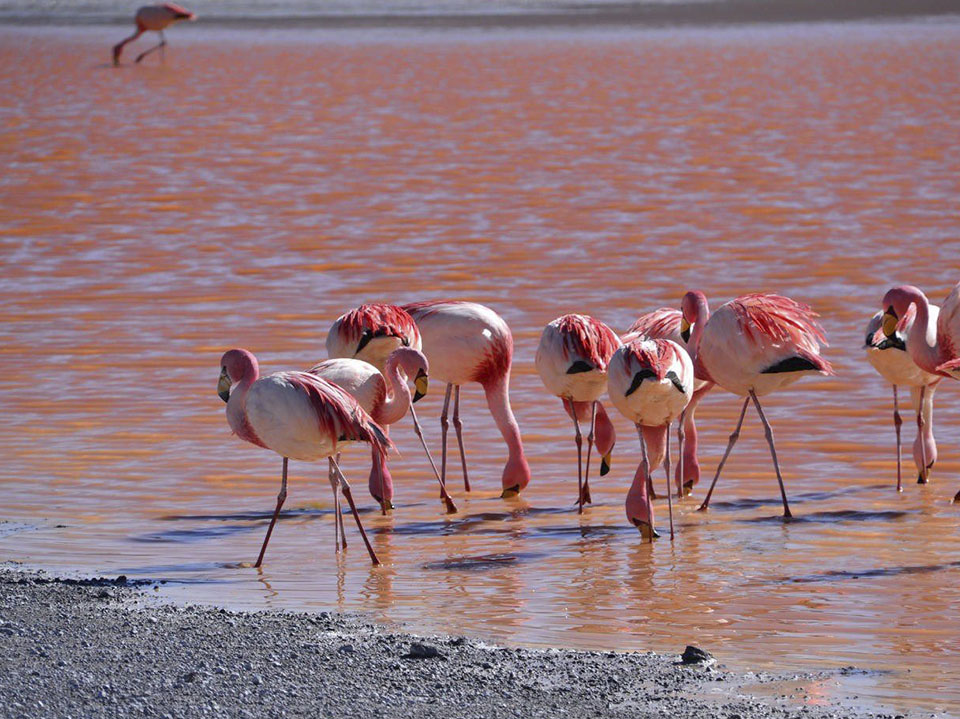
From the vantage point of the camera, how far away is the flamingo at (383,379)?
19.7 ft

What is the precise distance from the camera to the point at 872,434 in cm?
738

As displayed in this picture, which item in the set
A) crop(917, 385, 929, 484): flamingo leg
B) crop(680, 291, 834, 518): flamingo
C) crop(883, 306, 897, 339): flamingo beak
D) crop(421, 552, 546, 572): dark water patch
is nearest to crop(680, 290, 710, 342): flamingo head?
crop(680, 291, 834, 518): flamingo

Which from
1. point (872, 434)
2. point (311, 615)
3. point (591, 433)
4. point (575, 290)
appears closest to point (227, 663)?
point (311, 615)

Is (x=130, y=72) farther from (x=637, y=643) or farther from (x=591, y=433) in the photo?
(x=637, y=643)

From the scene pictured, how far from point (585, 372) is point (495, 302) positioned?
395cm

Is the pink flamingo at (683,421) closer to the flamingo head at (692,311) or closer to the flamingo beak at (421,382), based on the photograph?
the flamingo head at (692,311)

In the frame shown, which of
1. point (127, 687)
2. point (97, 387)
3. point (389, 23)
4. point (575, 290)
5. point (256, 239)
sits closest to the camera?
point (127, 687)

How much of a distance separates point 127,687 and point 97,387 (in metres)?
4.36

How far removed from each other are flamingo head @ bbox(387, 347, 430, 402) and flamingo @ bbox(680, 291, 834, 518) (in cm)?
106

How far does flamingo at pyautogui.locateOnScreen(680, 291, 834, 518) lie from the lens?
6.17 m

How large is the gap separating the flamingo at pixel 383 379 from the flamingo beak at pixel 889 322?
179 cm

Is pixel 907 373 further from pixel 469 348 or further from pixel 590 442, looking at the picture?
pixel 469 348

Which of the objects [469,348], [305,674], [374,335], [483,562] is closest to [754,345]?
[469,348]

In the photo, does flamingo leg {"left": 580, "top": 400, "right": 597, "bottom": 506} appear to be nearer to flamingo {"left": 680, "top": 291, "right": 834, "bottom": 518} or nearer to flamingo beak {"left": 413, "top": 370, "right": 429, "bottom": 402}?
flamingo {"left": 680, "top": 291, "right": 834, "bottom": 518}
